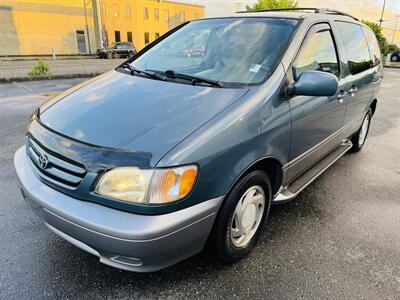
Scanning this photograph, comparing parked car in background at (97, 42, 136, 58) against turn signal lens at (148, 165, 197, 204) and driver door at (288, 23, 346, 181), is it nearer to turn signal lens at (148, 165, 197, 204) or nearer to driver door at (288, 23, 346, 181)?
driver door at (288, 23, 346, 181)

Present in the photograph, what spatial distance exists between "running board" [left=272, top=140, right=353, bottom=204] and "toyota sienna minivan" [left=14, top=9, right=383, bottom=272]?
0.01 m

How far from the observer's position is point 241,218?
2.27m

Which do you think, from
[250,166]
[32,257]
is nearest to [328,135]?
[250,166]

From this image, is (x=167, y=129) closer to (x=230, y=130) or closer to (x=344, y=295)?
(x=230, y=130)

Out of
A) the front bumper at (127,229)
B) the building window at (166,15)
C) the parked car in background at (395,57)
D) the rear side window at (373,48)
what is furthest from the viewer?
the building window at (166,15)

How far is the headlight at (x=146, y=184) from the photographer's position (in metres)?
1.72

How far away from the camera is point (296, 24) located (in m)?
2.68

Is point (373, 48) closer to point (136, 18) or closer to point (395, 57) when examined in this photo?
point (395, 57)

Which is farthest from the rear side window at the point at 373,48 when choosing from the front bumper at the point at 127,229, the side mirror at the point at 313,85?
the front bumper at the point at 127,229

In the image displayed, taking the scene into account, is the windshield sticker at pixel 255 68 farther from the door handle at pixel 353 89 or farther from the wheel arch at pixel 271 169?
the door handle at pixel 353 89

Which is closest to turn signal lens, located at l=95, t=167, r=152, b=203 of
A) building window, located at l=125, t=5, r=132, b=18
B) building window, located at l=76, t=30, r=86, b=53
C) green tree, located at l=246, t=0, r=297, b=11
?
green tree, located at l=246, t=0, r=297, b=11

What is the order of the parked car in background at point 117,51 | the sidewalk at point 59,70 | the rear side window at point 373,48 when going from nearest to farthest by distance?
the rear side window at point 373,48, the sidewalk at point 59,70, the parked car in background at point 117,51

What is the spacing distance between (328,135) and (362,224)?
2.90 feet

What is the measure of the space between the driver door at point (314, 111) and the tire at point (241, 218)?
438 millimetres
